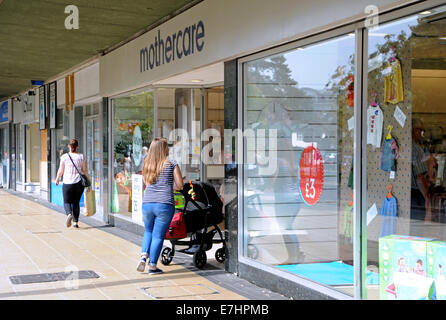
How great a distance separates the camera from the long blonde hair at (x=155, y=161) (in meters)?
6.86

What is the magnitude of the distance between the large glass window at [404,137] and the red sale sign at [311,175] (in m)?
0.90

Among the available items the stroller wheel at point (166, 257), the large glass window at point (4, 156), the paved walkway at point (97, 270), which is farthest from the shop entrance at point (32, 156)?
the stroller wheel at point (166, 257)

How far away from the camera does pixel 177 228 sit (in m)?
7.21

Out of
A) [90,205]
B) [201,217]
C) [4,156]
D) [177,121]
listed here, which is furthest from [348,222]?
[4,156]

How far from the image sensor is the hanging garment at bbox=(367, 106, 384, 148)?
4.92m

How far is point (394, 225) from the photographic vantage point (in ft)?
16.2

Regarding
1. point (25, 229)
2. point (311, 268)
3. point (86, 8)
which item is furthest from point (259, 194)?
point (25, 229)

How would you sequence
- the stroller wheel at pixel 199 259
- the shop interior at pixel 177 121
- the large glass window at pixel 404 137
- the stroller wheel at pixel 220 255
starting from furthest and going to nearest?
the shop interior at pixel 177 121 < the stroller wheel at pixel 220 255 < the stroller wheel at pixel 199 259 < the large glass window at pixel 404 137

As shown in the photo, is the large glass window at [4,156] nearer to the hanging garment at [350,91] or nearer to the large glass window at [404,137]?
the hanging garment at [350,91]

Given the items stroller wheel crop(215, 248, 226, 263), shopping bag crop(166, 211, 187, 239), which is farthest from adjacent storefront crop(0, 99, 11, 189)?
shopping bag crop(166, 211, 187, 239)

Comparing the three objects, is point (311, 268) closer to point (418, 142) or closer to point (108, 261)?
point (418, 142)

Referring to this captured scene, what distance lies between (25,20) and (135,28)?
1827mm

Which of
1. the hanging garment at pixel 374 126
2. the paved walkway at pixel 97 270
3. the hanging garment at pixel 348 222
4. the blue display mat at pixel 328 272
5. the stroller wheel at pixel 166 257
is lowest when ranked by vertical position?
the paved walkway at pixel 97 270

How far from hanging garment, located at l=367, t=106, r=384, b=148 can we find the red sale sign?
0.92m
